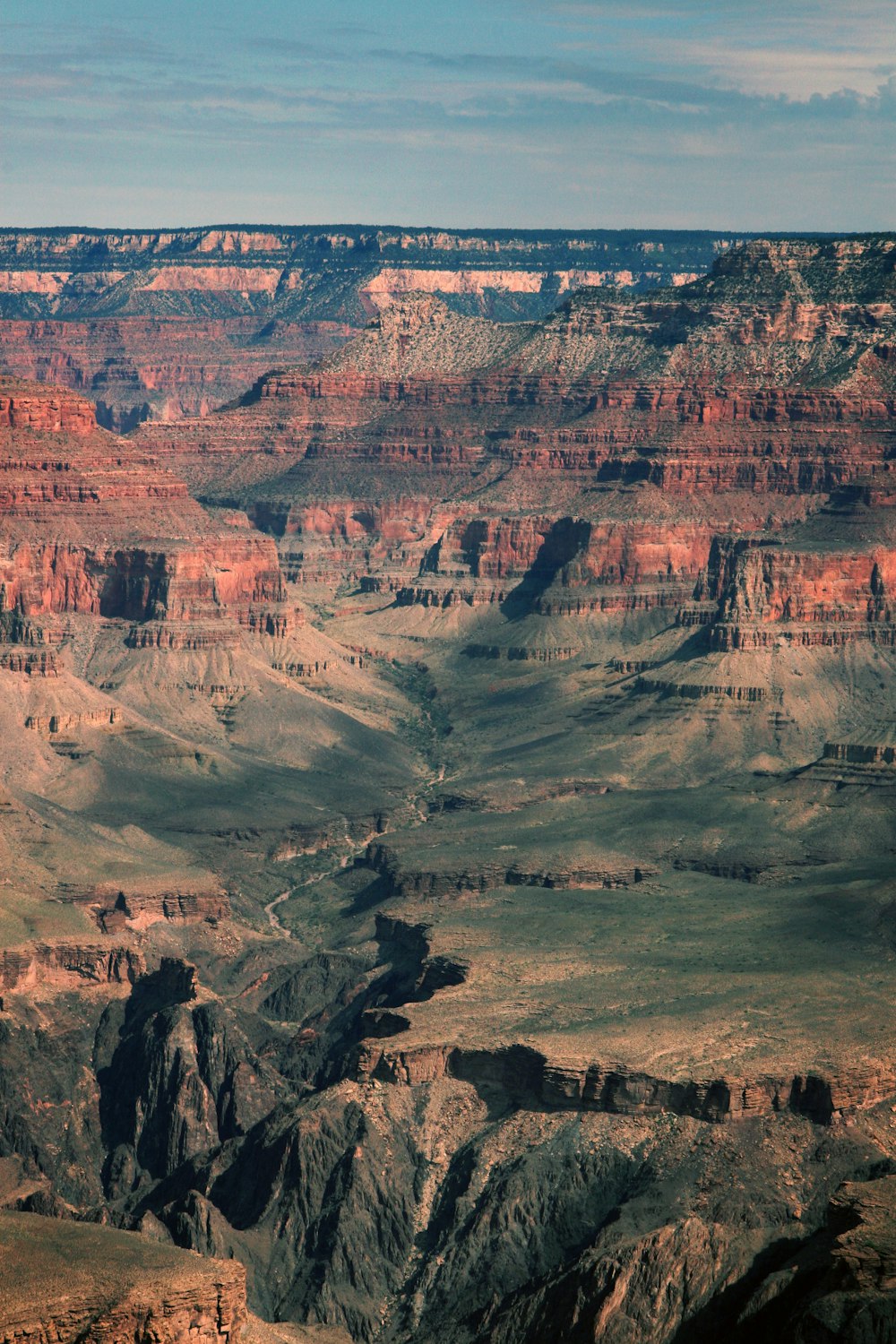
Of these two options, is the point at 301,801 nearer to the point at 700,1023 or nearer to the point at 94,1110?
the point at 94,1110

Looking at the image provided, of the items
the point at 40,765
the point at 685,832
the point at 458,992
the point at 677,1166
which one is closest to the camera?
the point at 677,1166

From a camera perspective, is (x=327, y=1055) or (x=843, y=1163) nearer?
(x=843, y=1163)

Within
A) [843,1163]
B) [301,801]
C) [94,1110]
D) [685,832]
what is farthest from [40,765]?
[843,1163]

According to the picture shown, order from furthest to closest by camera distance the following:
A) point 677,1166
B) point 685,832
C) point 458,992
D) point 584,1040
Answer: point 685,832, point 458,992, point 584,1040, point 677,1166

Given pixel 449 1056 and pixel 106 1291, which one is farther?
pixel 449 1056

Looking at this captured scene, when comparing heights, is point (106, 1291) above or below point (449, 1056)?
below

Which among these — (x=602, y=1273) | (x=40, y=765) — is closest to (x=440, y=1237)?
(x=602, y=1273)

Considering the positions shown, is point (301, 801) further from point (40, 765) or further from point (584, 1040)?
point (584, 1040)

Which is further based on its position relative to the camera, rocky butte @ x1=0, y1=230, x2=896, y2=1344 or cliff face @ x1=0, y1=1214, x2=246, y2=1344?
rocky butte @ x1=0, y1=230, x2=896, y2=1344

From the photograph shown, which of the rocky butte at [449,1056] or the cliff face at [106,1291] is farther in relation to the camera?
the rocky butte at [449,1056]
